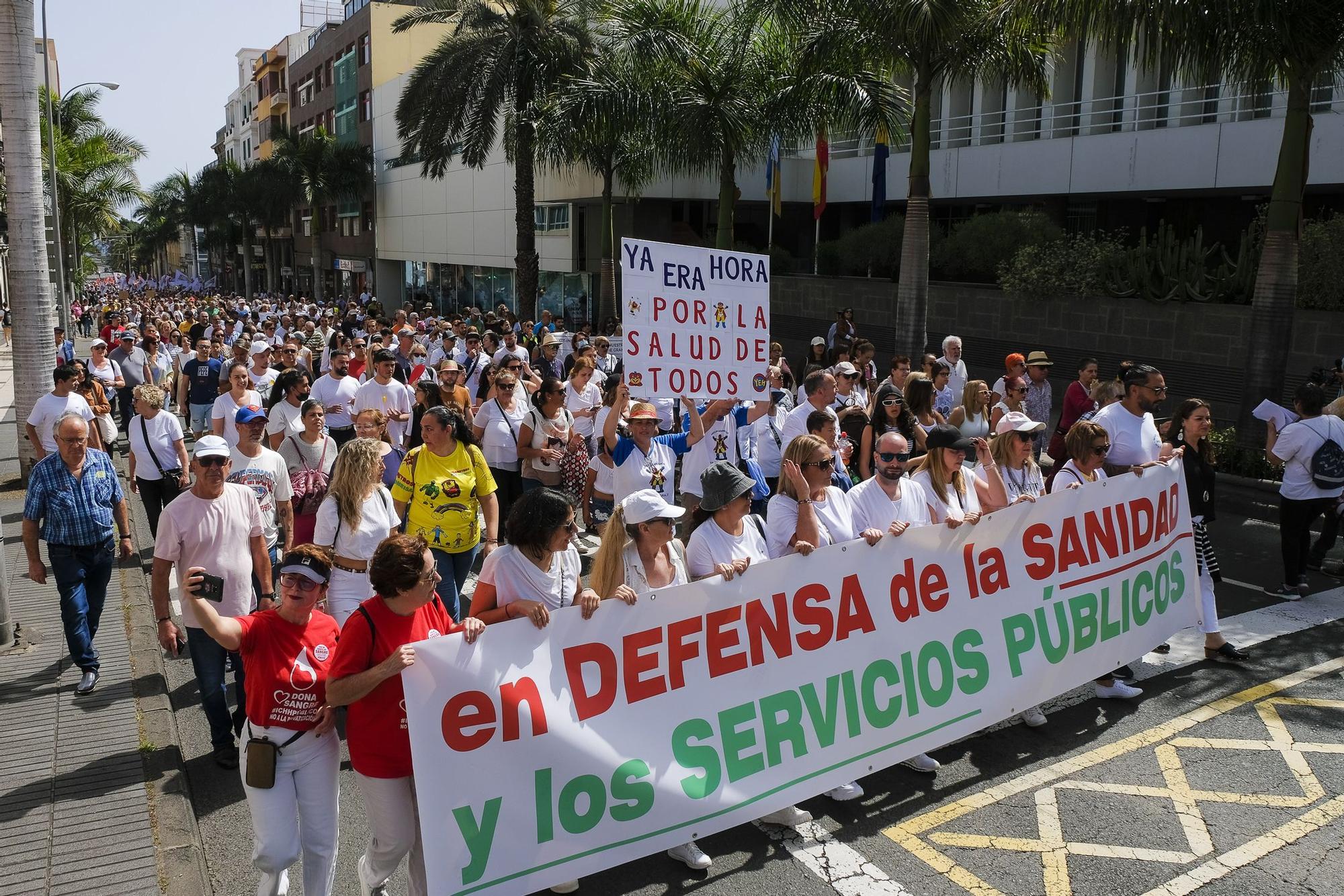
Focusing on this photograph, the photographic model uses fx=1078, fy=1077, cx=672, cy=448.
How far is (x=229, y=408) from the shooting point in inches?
358

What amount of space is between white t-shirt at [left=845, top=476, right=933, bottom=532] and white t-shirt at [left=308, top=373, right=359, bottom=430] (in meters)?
6.18

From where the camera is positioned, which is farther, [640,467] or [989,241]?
[989,241]

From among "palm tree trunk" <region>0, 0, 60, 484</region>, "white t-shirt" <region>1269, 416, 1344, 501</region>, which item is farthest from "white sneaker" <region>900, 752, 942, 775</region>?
"palm tree trunk" <region>0, 0, 60, 484</region>

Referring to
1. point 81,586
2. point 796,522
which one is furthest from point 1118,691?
point 81,586

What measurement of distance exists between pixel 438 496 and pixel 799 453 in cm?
214

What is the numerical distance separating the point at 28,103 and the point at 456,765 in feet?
34.9

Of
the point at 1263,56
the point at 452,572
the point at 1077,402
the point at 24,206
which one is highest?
the point at 1263,56

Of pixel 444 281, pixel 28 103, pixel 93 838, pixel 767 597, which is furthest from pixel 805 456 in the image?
pixel 444 281

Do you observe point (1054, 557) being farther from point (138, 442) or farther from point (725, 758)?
point (138, 442)

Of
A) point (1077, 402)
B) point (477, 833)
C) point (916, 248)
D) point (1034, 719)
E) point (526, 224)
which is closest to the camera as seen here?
point (477, 833)

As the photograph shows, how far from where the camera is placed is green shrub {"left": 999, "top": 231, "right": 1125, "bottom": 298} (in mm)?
19266

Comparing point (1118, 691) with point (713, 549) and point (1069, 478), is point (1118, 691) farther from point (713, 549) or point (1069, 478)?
point (713, 549)

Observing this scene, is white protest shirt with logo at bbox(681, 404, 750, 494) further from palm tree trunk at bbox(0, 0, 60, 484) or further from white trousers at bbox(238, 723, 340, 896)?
palm tree trunk at bbox(0, 0, 60, 484)

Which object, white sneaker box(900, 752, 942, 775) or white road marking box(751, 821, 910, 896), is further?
white sneaker box(900, 752, 942, 775)
